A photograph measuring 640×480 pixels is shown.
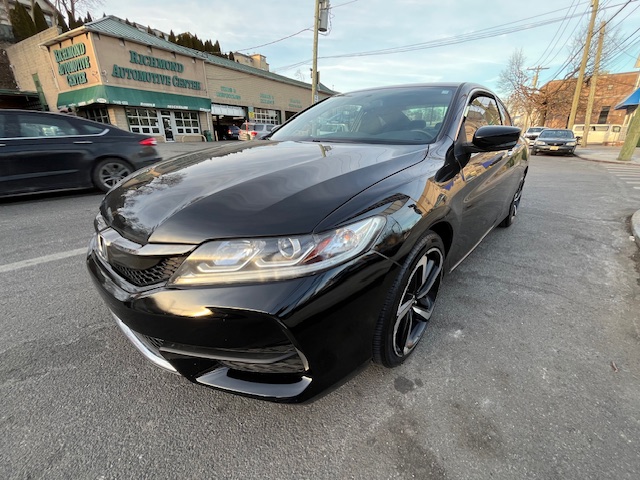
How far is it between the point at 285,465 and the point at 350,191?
44.5 inches

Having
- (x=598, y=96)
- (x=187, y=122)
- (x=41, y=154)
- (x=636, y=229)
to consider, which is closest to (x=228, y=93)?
(x=187, y=122)

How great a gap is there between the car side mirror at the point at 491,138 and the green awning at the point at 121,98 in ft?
82.3

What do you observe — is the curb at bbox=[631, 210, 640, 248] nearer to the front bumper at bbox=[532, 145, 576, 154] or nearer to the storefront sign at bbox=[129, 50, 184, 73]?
the front bumper at bbox=[532, 145, 576, 154]

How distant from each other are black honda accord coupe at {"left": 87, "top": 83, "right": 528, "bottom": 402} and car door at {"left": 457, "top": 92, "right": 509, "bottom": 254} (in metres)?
0.32

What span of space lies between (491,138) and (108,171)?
6015mm

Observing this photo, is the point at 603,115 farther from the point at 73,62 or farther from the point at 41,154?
the point at 73,62

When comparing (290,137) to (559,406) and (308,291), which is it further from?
(559,406)

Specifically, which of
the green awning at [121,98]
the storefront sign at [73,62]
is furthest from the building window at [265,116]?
the storefront sign at [73,62]

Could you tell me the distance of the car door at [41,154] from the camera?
15.8 ft

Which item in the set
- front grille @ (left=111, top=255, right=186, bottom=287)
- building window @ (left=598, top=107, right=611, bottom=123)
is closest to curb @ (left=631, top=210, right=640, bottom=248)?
front grille @ (left=111, top=255, right=186, bottom=287)

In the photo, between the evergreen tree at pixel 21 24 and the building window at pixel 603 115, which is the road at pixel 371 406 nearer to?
the evergreen tree at pixel 21 24

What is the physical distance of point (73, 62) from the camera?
21.8 metres

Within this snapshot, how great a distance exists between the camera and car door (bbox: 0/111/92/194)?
4824mm

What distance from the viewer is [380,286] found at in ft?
4.45
